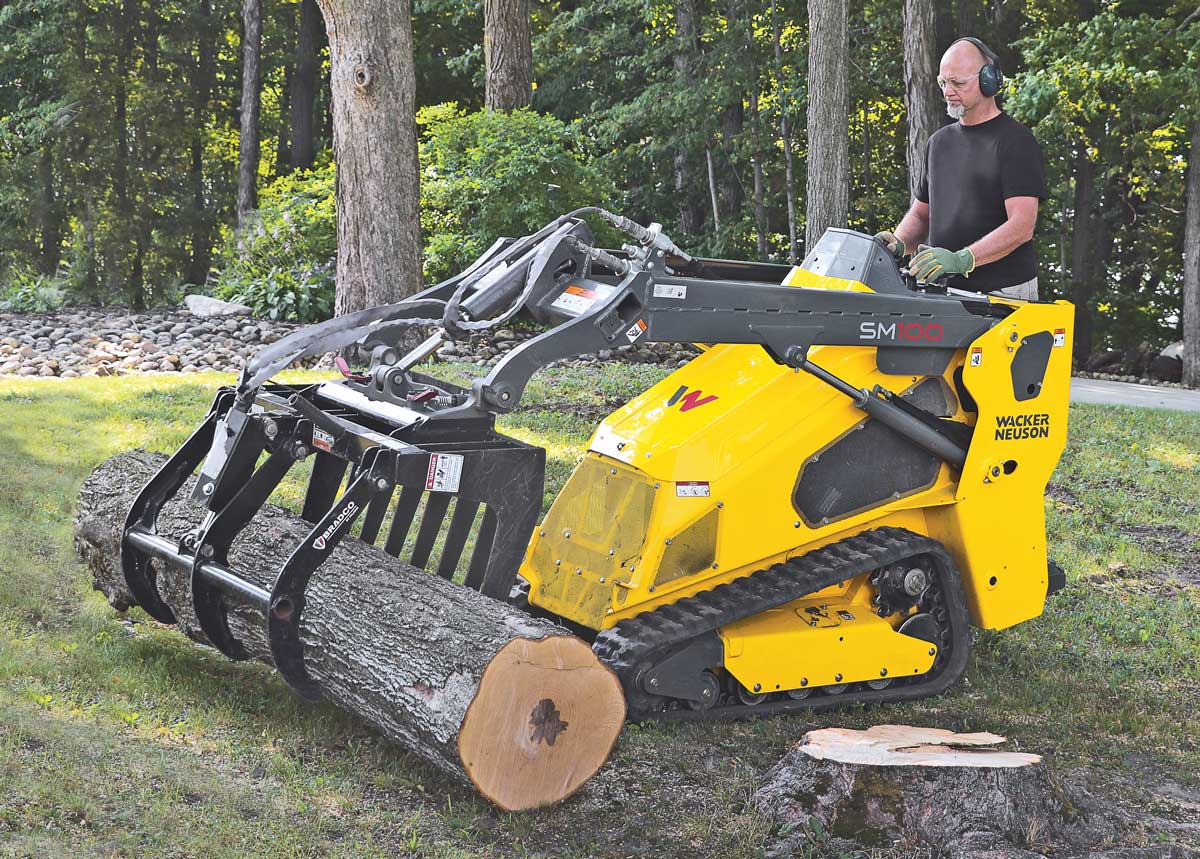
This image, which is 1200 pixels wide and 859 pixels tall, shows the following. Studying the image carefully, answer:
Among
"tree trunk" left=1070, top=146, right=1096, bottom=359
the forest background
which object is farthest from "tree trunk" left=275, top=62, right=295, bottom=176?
"tree trunk" left=1070, top=146, right=1096, bottom=359

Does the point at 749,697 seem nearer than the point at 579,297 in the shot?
No

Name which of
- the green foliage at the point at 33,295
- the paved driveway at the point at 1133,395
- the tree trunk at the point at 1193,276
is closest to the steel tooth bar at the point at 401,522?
the paved driveway at the point at 1133,395

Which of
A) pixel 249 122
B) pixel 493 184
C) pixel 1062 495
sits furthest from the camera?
pixel 249 122

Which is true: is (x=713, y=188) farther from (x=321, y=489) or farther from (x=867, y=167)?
(x=321, y=489)

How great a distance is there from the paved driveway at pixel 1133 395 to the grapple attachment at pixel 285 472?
8679mm

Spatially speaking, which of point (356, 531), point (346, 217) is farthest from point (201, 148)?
point (356, 531)

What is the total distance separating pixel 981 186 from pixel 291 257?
1113cm

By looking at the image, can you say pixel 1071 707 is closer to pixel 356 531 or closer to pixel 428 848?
pixel 428 848

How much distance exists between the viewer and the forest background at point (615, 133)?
49.1 ft

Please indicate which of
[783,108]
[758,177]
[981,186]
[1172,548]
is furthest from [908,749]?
[758,177]

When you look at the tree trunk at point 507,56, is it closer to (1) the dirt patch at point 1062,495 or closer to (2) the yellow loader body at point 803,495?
(1) the dirt patch at point 1062,495

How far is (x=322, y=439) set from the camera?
410 centimetres

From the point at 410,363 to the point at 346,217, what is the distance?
22.6 feet

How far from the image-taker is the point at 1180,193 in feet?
64.4
